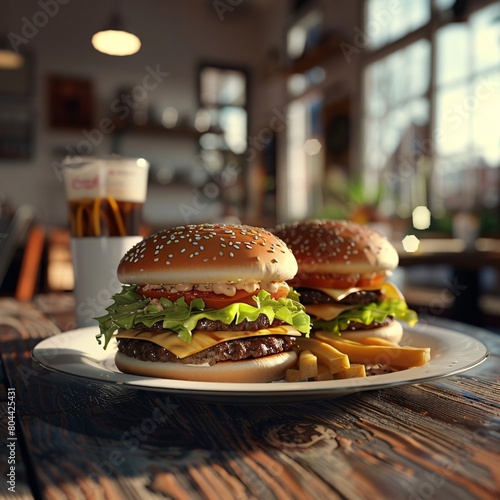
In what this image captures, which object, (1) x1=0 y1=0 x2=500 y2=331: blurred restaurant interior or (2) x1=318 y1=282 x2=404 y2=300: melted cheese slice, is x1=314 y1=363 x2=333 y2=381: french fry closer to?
(2) x1=318 y1=282 x2=404 y2=300: melted cheese slice

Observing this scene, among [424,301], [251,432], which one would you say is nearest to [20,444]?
[251,432]

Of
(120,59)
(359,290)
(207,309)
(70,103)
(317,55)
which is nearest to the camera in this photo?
(207,309)

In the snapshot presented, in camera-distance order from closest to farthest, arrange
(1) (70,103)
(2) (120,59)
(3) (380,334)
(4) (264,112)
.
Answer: (3) (380,334) → (1) (70,103) → (2) (120,59) → (4) (264,112)

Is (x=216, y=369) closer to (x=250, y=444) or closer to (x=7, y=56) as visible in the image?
(x=250, y=444)

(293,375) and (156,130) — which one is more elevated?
(156,130)

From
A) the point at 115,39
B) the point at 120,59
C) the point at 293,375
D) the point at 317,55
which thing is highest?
the point at 120,59

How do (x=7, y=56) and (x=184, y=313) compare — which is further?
(x=7, y=56)

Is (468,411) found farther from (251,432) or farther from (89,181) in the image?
(89,181)

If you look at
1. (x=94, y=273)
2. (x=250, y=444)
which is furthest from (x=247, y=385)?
(x=94, y=273)
